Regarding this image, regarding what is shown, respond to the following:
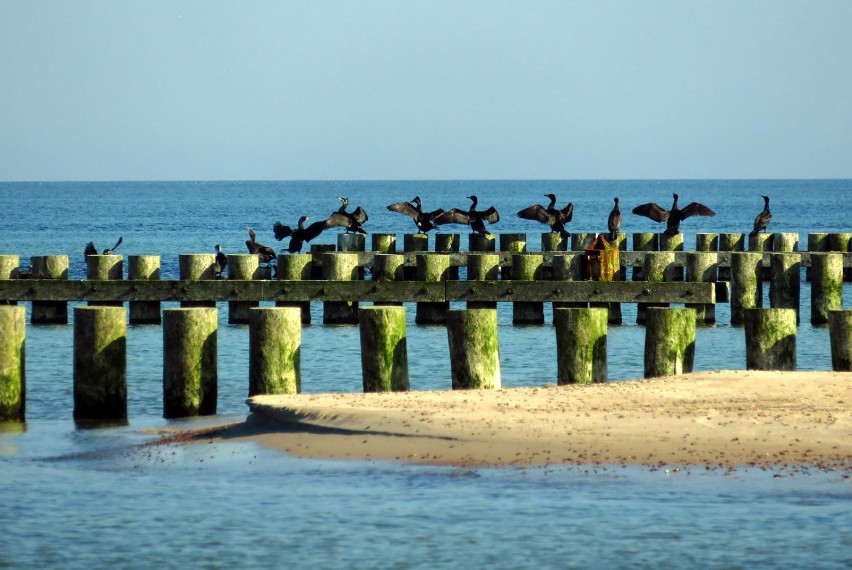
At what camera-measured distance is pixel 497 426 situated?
1416cm

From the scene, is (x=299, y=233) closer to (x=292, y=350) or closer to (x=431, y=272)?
(x=431, y=272)

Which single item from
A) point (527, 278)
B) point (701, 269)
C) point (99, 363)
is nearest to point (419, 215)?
point (527, 278)

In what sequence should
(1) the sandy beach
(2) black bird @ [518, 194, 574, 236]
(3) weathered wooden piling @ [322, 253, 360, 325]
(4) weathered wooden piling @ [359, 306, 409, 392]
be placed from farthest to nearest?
(2) black bird @ [518, 194, 574, 236]
(3) weathered wooden piling @ [322, 253, 360, 325]
(4) weathered wooden piling @ [359, 306, 409, 392]
(1) the sandy beach

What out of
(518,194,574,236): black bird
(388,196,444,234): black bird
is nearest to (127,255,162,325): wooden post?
(388,196,444,234): black bird

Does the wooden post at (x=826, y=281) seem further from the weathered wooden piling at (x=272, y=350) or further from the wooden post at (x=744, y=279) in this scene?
the weathered wooden piling at (x=272, y=350)

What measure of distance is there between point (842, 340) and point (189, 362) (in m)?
6.91

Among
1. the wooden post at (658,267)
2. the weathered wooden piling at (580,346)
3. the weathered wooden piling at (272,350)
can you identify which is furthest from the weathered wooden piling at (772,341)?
the wooden post at (658,267)

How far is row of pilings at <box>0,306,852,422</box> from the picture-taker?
1619 centimetres

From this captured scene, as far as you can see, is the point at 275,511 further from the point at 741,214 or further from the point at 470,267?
the point at 741,214

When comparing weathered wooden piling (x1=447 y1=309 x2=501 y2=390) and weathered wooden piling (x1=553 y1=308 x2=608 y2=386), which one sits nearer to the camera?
weathered wooden piling (x1=447 y1=309 x2=501 y2=390)

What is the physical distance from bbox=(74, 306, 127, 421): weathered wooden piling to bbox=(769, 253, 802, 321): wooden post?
13.7m

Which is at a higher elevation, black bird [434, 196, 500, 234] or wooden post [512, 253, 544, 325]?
black bird [434, 196, 500, 234]

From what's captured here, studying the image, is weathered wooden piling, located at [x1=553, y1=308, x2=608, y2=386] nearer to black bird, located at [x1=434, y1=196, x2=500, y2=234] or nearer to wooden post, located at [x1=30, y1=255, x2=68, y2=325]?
wooden post, located at [x1=30, y1=255, x2=68, y2=325]

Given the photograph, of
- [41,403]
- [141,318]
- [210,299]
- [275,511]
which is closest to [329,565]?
[275,511]
